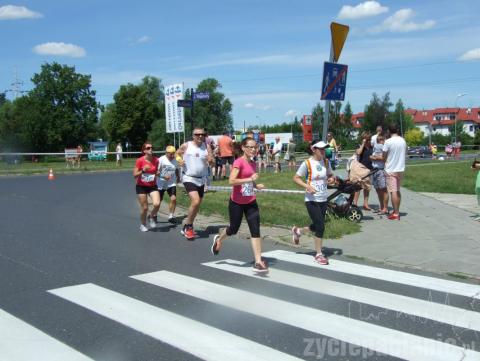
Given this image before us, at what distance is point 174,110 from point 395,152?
14945mm

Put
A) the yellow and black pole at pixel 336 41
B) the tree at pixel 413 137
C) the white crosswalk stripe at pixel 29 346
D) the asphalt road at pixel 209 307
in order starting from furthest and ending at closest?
the tree at pixel 413 137 → the yellow and black pole at pixel 336 41 → the asphalt road at pixel 209 307 → the white crosswalk stripe at pixel 29 346

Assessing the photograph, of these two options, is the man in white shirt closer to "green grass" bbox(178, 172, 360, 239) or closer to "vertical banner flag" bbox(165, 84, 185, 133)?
"green grass" bbox(178, 172, 360, 239)

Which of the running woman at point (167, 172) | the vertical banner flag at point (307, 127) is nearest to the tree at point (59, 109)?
the vertical banner flag at point (307, 127)

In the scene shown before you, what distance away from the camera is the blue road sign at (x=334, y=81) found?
9.13m

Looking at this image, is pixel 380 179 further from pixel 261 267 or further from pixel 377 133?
pixel 261 267

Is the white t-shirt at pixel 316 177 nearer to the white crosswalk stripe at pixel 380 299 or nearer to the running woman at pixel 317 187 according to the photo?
the running woman at pixel 317 187

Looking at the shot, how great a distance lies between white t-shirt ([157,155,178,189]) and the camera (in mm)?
10117

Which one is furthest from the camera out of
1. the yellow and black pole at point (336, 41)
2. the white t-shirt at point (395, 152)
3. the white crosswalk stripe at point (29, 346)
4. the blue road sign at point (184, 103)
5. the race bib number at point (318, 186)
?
the blue road sign at point (184, 103)

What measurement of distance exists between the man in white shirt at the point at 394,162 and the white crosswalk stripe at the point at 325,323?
18.7 ft

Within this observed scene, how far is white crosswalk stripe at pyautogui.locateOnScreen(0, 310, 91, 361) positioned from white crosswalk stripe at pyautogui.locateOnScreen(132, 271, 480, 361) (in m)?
1.72

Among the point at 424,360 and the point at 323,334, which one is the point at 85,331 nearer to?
the point at 323,334

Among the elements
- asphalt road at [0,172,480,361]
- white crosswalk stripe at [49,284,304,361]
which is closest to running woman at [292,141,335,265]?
asphalt road at [0,172,480,361]

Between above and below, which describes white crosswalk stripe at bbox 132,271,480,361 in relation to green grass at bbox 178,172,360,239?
below

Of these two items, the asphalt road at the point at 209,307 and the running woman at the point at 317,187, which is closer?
the asphalt road at the point at 209,307
